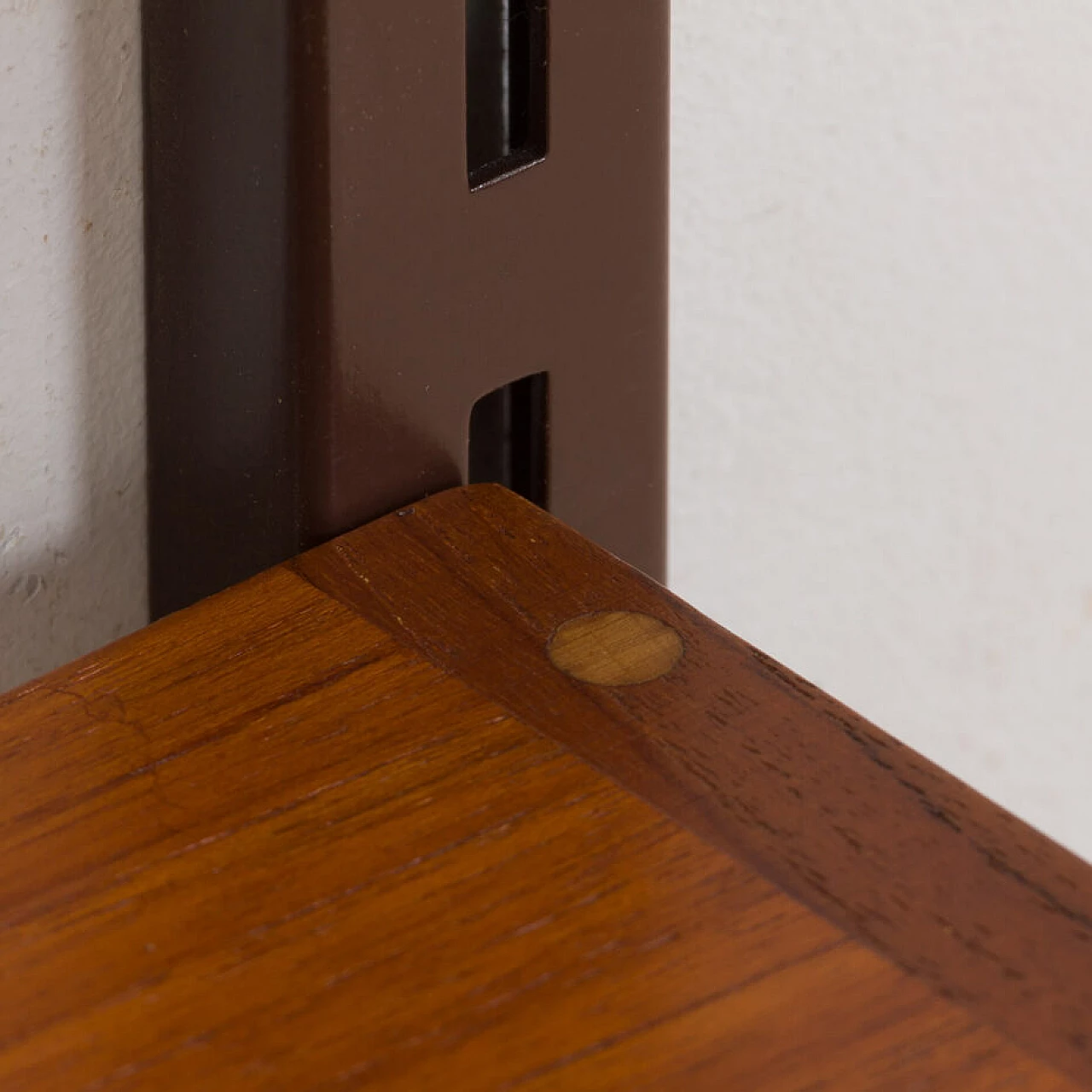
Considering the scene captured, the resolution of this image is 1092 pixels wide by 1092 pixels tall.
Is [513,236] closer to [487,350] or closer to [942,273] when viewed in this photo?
[487,350]

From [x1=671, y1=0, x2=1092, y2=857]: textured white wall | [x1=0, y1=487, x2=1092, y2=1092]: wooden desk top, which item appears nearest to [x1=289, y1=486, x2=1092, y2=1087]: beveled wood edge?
[x1=0, y1=487, x2=1092, y2=1092]: wooden desk top

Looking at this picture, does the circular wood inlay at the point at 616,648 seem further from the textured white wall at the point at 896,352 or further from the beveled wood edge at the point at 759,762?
the textured white wall at the point at 896,352

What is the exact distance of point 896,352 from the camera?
523 mm

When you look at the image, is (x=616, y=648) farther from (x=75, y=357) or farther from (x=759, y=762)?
(x=75, y=357)

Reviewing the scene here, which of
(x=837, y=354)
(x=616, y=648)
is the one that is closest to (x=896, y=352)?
(x=837, y=354)

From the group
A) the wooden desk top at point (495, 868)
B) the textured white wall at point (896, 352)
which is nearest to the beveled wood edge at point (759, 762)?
the wooden desk top at point (495, 868)

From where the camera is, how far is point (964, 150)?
50cm

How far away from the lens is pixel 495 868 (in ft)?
0.89

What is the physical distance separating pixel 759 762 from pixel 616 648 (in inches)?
1.7

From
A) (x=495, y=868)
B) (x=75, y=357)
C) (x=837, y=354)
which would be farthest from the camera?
(x=837, y=354)

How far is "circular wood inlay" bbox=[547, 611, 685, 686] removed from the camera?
32cm

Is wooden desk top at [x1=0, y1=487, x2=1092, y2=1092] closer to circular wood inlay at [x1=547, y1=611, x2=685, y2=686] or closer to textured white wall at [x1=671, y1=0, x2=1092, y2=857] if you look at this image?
circular wood inlay at [x1=547, y1=611, x2=685, y2=686]

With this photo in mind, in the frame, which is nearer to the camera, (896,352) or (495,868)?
(495,868)

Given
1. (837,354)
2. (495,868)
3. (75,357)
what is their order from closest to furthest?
(495,868) < (75,357) < (837,354)
